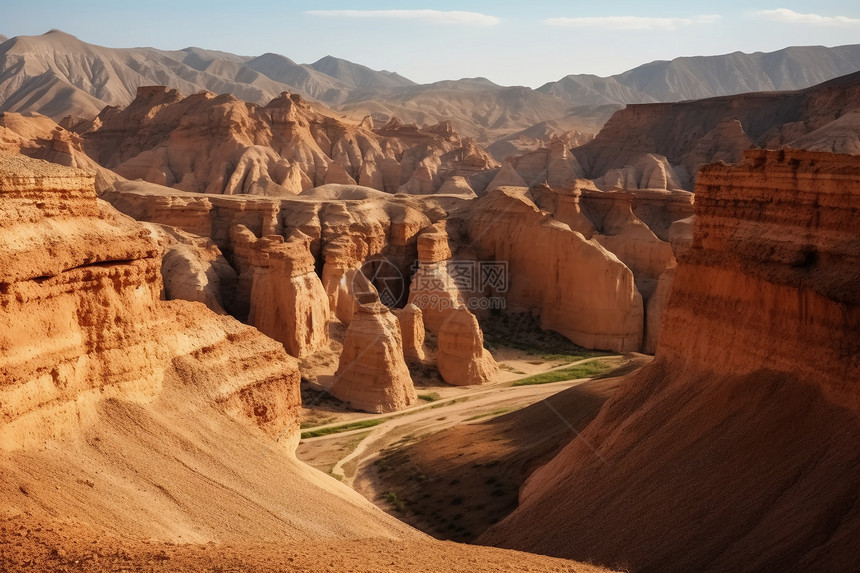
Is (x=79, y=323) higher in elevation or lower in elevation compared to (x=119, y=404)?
higher

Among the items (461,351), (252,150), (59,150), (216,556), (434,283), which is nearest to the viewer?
(216,556)

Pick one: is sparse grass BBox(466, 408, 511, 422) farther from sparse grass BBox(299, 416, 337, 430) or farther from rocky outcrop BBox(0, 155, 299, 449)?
rocky outcrop BBox(0, 155, 299, 449)

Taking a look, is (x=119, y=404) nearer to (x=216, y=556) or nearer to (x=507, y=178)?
(x=216, y=556)

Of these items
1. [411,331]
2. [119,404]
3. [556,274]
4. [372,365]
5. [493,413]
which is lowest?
[493,413]

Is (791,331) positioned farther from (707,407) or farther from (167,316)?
(167,316)

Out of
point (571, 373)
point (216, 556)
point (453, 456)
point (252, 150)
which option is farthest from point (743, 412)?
point (252, 150)

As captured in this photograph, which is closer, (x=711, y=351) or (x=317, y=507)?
(x=317, y=507)

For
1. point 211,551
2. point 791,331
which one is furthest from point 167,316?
point 791,331
